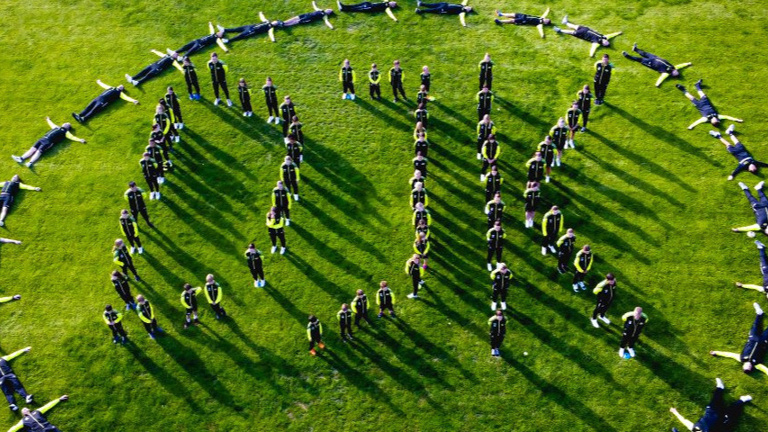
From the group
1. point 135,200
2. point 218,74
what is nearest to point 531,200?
point 135,200

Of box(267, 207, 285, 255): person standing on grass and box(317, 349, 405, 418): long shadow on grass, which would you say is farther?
box(267, 207, 285, 255): person standing on grass

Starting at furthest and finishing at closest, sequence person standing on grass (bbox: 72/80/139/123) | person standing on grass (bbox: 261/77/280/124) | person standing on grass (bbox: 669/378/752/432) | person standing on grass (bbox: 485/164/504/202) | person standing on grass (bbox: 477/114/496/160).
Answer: person standing on grass (bbox: 72/80/139/123), person standing on grass (bbox: 261/77/280/124), person standing on grass (bbox: 477/114/496/160), person standing on grass (bbox: 485/164/504/202), person standing on grass (bbox: 669/378/752/432)

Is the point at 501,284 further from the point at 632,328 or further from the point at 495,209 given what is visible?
the point at 632,328

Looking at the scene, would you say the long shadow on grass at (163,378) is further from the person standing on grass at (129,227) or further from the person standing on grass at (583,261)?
the person standing on grass at (583,261)

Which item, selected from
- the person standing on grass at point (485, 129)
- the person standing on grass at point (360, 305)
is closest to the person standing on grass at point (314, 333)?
the person standing on grass at point (360, 305)

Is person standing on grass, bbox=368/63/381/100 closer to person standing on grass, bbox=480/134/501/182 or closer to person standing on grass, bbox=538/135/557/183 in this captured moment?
person standing on grass, bbox=480/134/501/182

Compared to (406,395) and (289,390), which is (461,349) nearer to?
(406,395)

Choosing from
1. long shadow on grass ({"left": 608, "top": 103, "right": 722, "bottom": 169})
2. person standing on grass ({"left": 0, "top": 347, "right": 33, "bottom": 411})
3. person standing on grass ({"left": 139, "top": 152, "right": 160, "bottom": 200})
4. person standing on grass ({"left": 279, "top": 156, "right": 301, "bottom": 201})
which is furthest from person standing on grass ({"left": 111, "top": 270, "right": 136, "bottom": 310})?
long shadow on grass ({"left": 608, "top": 103, "right": 722, "bottom": 169})
